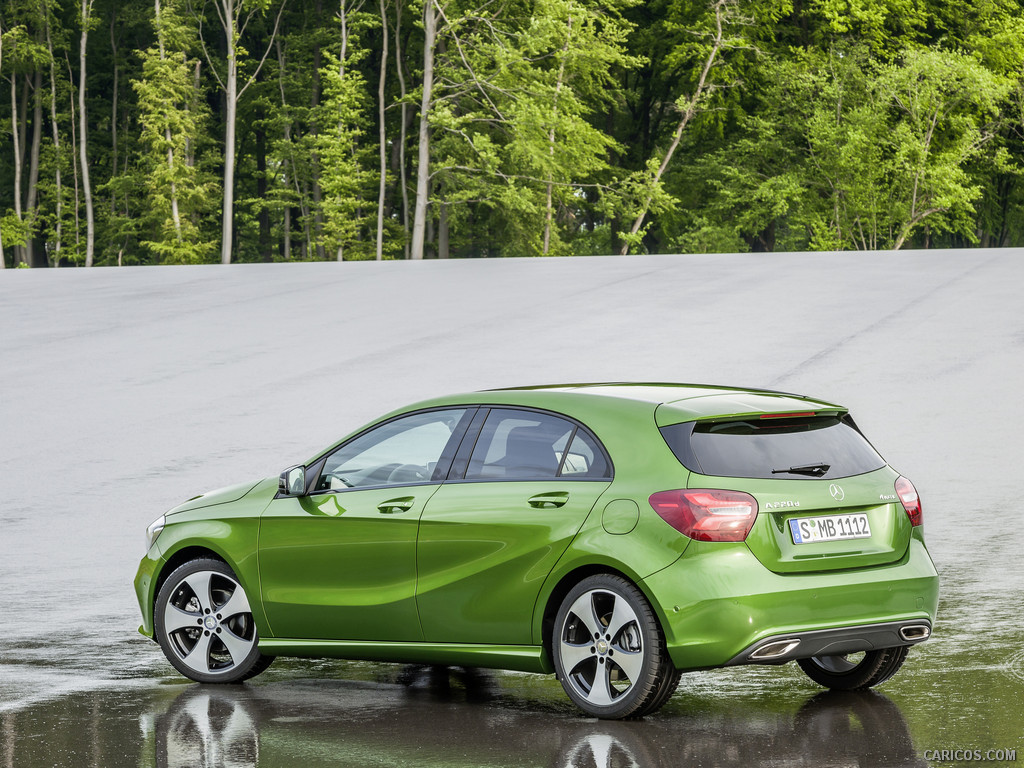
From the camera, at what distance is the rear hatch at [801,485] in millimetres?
6184

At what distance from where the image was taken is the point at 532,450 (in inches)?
266

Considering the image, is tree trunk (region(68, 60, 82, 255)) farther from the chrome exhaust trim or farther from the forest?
the chrome exhaust trim

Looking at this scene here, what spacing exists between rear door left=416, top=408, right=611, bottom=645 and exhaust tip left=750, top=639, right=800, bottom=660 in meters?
0.91

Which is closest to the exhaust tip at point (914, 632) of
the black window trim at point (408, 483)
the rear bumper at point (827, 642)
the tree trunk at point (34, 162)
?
the rear bumper at point (827, 642)

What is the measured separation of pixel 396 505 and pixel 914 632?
2.38 meters

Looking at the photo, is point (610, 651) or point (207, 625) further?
point (207, 625)

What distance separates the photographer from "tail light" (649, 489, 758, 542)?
20.0 ft

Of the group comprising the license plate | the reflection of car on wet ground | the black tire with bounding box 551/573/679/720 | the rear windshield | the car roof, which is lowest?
the reflection of car on wet ground

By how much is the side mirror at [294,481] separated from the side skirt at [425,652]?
2.38 ft

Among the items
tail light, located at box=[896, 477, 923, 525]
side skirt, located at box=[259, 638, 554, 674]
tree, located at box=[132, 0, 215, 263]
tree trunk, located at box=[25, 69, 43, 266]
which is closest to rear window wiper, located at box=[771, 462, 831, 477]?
tail light, located at box=[896, 477, 923, 525]

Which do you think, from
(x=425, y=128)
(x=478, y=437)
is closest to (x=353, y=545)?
(x=478, y=437)

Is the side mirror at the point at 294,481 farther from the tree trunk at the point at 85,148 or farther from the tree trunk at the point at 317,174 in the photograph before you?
the tree trunk at the point at 85,148

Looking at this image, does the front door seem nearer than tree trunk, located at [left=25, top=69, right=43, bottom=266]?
Yes

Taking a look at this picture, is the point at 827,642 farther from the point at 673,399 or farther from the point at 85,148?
the point at 85,148
